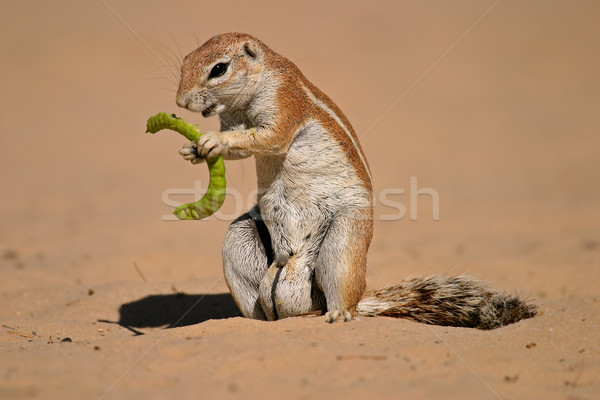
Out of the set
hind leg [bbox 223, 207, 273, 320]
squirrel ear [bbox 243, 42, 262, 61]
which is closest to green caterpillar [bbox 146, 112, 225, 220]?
hind leg [bbox 223, 207, 273, 320]

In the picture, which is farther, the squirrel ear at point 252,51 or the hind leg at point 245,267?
the hind leg at point 245,267

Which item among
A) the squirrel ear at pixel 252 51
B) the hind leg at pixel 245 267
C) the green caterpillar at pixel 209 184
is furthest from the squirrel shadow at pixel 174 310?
the squirrel ear at pixel 252 51

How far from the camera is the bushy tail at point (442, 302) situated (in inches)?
248

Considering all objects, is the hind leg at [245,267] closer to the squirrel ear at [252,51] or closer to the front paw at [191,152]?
the front paw at [191,152]

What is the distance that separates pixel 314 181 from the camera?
6383 millimetres

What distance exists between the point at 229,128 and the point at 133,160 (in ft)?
42.6

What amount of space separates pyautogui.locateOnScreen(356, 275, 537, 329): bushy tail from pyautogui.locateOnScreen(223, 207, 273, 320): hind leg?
1.04 meters

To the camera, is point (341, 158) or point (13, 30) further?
point (13, 30)

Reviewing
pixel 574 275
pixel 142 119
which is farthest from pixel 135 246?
pixel 142 119

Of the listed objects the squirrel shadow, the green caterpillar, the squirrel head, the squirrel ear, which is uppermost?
the squirrel ear

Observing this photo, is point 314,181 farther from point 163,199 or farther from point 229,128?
point 163,199

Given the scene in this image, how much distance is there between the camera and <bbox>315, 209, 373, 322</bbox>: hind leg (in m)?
6.03

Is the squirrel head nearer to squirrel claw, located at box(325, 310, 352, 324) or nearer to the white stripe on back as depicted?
the white stripe on back

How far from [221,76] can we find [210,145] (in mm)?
702
